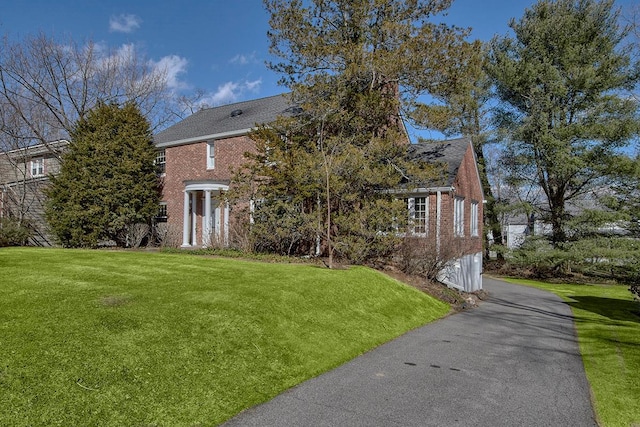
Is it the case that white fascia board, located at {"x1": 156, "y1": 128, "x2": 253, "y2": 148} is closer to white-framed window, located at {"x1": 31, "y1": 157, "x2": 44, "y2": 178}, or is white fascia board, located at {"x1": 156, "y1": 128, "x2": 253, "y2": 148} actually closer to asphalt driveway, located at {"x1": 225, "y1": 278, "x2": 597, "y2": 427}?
white-framed window, located at {"x1": 31, "y1": 157, "x2": 44, "y2": 178}

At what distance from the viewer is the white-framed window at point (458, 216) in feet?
55.3

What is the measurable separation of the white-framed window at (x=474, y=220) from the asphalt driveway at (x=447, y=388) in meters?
12.1

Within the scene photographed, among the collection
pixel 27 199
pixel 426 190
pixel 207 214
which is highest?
pixel 27 199

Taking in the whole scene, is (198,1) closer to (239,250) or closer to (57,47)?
(239,250)

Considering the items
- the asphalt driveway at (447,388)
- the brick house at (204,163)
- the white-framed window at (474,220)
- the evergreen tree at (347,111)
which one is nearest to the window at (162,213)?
the brick house at (204,163)

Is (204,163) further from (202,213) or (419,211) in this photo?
(419,211)

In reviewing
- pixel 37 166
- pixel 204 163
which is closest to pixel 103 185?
pixel 204 163

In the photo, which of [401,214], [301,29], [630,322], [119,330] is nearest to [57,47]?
[301,29]

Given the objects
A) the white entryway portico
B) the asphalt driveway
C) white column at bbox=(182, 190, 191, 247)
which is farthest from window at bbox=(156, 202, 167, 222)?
the asphalt driveway

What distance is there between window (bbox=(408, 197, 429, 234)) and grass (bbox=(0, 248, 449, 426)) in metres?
6.35

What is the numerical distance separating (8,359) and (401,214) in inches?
467

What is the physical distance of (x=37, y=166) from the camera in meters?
29.6

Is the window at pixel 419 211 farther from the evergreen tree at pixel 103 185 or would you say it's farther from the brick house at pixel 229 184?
the evergreen tree at pixel 103 185

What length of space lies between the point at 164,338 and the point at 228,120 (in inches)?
715
